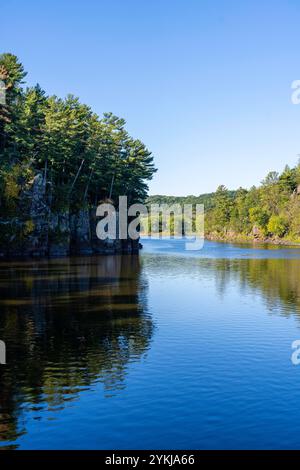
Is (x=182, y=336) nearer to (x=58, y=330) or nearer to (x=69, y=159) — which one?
(x=58, y=330)

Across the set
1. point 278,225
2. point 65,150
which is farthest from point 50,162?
point 278,225

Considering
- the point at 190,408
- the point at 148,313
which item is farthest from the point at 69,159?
the point at 190,408

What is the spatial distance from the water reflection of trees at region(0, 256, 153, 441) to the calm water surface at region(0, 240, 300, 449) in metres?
0.07

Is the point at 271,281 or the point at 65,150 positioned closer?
the point at 271,281

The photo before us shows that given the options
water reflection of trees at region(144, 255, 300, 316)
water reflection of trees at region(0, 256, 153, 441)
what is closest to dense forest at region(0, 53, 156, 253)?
water reflection of trees at region(144, 255, 300, 316)

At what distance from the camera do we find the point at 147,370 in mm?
22031

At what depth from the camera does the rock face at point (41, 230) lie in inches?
2990

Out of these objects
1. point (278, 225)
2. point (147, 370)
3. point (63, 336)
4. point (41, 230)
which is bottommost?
point (147, 370)

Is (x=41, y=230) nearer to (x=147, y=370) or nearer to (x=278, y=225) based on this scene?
(x=147, y=370)

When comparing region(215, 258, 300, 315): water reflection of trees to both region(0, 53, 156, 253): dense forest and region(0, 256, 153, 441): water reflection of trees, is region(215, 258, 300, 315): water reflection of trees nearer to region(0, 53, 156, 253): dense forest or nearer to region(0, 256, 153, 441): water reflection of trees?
region(0, 256, 153, 441): water reflection of trees

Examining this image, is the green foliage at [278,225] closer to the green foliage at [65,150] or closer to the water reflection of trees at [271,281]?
the green foliage at [65,150]

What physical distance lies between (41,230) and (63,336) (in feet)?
183

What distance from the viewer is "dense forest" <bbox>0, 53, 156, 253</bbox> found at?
251 feet

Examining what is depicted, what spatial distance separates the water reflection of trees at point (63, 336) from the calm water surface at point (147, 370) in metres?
0.07
